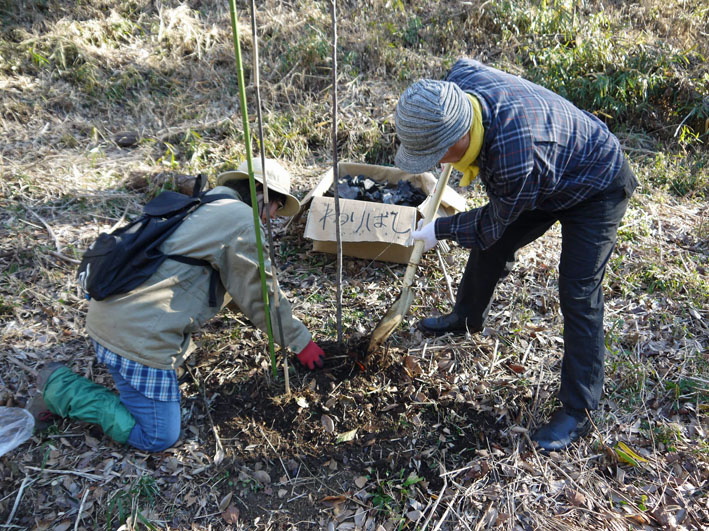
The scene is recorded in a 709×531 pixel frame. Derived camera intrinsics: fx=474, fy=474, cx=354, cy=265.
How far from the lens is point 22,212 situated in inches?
153

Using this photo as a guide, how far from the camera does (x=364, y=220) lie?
3.39 metres

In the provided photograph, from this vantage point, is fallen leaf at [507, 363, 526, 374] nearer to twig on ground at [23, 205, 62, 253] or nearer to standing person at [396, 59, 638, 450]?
standing person at [396, 59, 638, 450]

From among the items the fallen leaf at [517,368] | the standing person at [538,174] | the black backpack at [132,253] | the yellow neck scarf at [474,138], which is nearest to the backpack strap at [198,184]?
the black backpack at [132,253]

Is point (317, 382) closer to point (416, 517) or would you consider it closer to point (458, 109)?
point (416, 517)

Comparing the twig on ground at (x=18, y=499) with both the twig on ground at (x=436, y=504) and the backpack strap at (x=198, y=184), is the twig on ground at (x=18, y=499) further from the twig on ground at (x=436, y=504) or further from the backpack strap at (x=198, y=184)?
the twig on ground at (x=436, y=504)

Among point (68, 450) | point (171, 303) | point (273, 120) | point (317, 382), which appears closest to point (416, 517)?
point (317, 382)

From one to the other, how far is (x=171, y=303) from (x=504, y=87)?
1.79 metres

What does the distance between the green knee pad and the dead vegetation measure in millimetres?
148

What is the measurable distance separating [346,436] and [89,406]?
1.31 metres

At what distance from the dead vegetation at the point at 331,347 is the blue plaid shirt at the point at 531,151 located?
1160 millimetres

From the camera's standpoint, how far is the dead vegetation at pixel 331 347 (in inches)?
89.0

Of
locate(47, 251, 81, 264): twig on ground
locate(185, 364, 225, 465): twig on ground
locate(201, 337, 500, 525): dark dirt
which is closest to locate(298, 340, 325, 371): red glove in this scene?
locate(201, 337, 500, 525): dark dirt

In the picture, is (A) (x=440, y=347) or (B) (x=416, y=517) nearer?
(B) (x=416, y=517)

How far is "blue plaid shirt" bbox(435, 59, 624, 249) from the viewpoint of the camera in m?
1.90
